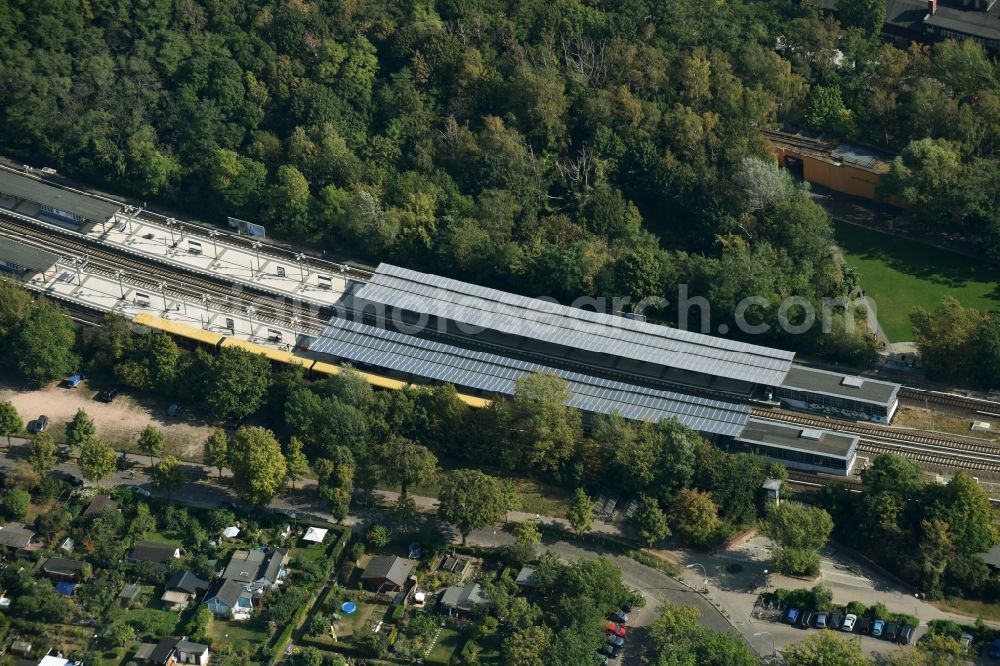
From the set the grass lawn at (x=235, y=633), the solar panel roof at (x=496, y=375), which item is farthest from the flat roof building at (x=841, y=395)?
the grass lawn at (x=235, y=633)

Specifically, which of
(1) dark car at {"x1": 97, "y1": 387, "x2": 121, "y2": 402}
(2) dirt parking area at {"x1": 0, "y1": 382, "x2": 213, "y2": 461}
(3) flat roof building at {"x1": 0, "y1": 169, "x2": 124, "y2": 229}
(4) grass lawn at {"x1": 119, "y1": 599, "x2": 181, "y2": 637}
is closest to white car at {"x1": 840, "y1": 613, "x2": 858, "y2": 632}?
(4) grass lawn at {"x1": 119, "y1": 599, "x2": 181, "y2": 637}

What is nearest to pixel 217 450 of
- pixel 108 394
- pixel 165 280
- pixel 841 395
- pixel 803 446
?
pixel 108 394

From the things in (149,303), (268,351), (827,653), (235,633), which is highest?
(827,653)

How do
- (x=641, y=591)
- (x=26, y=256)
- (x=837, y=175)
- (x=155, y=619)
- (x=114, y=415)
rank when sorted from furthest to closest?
(x=837, y=175), (x=26, y=256), (x=114, y=415), (x=641, y=591), (x=155, y=619)

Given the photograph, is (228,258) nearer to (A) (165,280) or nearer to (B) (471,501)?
(A) (165,280)

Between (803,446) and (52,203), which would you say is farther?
(52,203)

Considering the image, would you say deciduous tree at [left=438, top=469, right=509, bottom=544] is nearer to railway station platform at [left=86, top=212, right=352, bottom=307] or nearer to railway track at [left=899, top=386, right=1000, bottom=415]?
railway station platform at [left=86, top=212, right=352, bottom=307]
